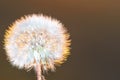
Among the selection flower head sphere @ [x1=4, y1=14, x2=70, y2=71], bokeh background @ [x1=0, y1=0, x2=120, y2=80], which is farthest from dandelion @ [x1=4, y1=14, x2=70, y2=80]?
bokeh background @ [x1=0, y1=0, x2=120, y2=80]

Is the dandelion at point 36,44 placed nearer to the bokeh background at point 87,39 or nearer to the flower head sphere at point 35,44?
the flower head sphere at point 35,44

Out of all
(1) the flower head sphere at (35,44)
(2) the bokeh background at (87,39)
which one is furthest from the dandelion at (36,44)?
(2) the bokeh background at (87,39)

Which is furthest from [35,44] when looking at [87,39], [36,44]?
[87,39]

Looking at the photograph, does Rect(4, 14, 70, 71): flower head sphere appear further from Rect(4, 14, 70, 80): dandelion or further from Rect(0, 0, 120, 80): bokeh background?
Rect(0, 0, 120, 80): bokeh background

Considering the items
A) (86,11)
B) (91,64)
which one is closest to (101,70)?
(91,64)

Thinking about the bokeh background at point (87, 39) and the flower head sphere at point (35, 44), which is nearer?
the flower head sphere at point (35, 44)

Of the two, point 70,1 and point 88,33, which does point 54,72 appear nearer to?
point 88,33
